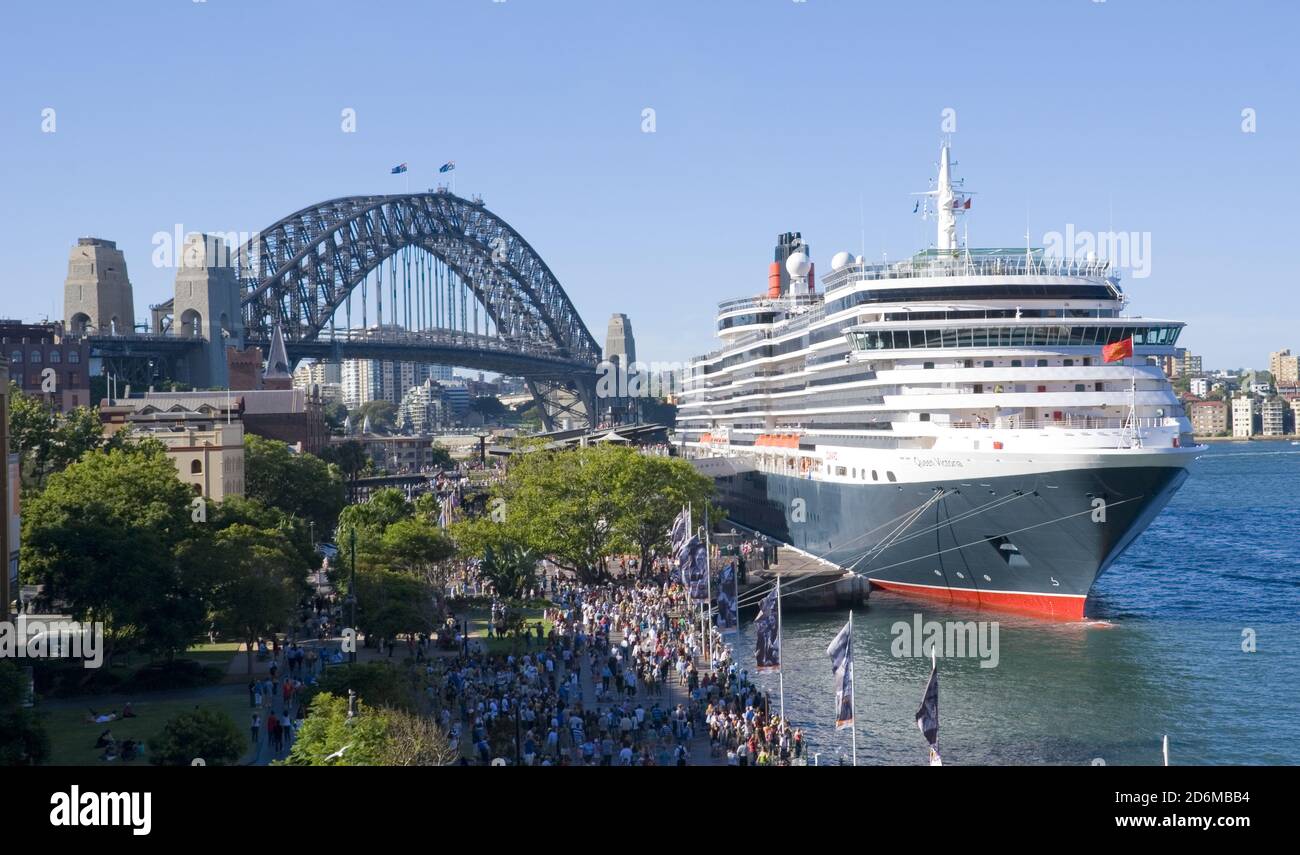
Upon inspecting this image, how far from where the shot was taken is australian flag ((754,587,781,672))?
94.5 ft

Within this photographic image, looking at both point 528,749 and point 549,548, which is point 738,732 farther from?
point 549,548

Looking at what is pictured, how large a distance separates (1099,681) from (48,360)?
8509 centimetres

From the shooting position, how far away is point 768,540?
222ft

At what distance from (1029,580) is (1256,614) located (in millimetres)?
10856

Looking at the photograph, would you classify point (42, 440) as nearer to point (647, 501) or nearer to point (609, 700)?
point (647, 501)

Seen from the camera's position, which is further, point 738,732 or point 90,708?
point 90,708

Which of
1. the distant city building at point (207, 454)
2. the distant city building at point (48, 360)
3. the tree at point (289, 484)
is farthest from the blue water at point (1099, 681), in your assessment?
the distant city building at point (48, 360)

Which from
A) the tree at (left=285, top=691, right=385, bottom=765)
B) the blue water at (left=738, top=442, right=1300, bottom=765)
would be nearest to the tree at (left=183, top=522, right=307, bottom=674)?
the tree at (left=285, top=691, right=385, bottom=765)

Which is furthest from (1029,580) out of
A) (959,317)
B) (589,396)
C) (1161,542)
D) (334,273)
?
(589,396)

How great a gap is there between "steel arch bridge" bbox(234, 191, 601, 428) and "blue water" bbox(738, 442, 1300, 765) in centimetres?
10491

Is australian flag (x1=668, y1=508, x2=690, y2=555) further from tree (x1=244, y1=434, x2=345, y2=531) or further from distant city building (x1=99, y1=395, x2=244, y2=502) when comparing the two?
tree (x1=244, y1=434, x2=345, y2=531)

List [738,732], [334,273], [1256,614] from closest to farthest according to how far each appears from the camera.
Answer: [738,732] < [1256,614] < [334,273]
